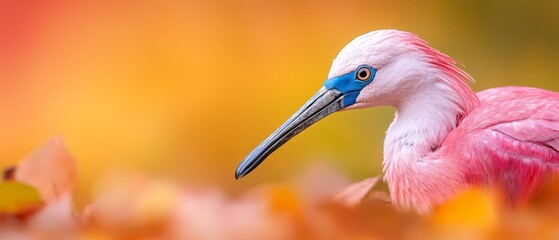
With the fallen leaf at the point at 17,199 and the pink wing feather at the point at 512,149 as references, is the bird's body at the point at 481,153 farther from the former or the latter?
the fallen leaf at the point at 17,199

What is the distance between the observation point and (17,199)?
38.4 inches

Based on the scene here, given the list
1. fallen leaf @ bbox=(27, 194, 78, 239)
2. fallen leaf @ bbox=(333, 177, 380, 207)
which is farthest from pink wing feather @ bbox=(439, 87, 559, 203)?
fallen leaf @ bbox=(27, 194, 78, 239)

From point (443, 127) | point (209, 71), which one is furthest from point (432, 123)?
point (209, 71)

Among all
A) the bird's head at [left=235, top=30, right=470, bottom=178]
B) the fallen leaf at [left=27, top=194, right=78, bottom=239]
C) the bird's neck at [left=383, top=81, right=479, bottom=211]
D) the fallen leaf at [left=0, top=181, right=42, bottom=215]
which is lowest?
the bird's neck at [left=383, top=81, right=479, bottom=211]

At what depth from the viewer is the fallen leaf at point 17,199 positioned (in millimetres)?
964

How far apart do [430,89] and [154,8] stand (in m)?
0.36

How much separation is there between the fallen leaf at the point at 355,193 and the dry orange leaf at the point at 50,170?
33 centimetres

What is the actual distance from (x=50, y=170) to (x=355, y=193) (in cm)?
37

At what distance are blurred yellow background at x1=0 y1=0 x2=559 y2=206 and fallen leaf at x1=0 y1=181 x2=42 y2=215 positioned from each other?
10 centimetres

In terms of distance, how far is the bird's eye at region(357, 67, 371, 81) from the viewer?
39.4 inches

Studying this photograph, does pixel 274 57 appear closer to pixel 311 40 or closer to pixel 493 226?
pixel 311 40

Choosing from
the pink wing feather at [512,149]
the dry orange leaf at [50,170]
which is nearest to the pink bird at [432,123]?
the pink wing feather at [512,149]

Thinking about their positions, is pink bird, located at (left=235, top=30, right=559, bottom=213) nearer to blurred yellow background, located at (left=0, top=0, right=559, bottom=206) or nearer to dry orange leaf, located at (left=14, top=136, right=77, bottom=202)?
blurred yellow background, located at (left=0, top=0, right=559, bottom=206)

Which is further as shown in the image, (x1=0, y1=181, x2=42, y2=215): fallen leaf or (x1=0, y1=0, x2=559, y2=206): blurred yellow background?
(x1=0, y1=0, x2=559, y2=206): blurred yellow background
